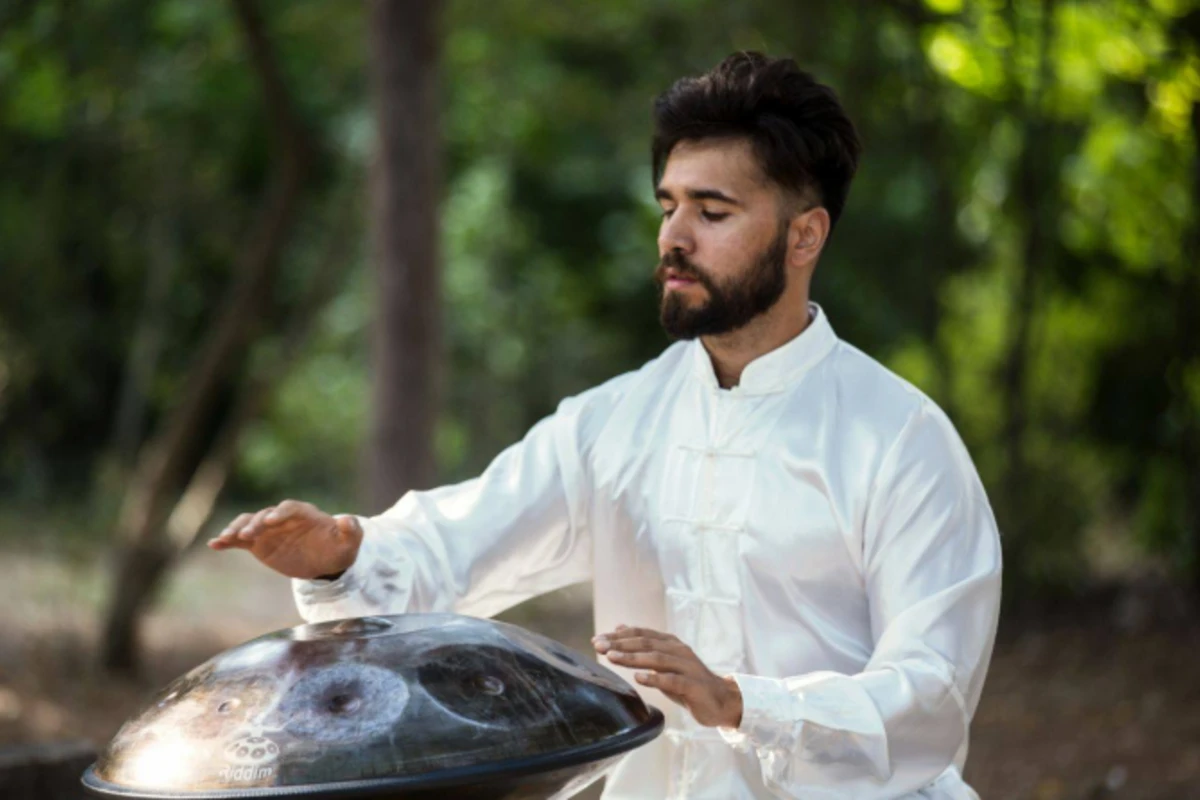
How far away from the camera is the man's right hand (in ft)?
9.96

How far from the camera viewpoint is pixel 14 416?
10.2 meters

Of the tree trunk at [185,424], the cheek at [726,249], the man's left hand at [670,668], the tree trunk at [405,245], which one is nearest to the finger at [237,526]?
the man's left hand at [670,668]

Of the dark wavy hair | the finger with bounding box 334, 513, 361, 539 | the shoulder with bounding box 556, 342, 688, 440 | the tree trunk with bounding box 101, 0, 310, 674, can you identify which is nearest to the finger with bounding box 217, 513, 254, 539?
the finger with bounding box 334, 513, 361, 539

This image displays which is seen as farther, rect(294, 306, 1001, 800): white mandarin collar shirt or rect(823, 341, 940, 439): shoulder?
rect(823, 341, 940, 439): shoulder

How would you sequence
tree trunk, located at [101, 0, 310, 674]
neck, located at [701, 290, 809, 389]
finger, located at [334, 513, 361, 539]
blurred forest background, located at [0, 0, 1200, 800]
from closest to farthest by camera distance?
finger, located at [334, 513, 361, 539] < neck, located at [701, 290, 809, 389] < blurred forest background, located at [0, 0, 1200, 800] < tree trunk, located at [101, 0, 310, 674]

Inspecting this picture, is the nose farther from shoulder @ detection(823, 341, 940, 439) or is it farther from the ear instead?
shoulder @ detection(823, 341, 940, 439)

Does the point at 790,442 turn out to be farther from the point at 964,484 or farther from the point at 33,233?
the point at 33,233

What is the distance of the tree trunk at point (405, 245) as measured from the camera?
742 centimetres

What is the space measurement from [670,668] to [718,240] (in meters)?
0.92

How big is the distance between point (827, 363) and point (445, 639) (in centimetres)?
105

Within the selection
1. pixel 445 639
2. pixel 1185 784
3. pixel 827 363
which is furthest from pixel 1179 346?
pixel 445 639

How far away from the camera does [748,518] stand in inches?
131

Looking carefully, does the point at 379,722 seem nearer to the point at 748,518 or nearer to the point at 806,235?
the point at 748,518

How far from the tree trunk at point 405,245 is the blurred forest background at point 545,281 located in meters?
0.01
